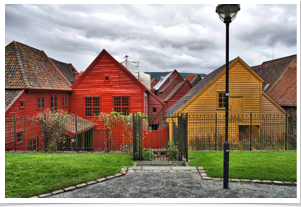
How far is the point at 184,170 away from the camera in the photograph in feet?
25.6

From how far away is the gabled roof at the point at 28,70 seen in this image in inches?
664

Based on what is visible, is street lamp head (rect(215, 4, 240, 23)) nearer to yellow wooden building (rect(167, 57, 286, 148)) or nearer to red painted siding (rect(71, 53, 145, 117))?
yellow wooden building (rect(167, 57, 286, 148))

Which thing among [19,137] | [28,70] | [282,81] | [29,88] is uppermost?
[28,70]

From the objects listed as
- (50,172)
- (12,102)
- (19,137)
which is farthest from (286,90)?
(12,102)

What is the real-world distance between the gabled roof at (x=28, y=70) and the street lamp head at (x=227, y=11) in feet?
52.3

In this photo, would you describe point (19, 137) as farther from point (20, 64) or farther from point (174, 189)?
point (174, 189)

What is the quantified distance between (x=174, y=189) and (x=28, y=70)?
18054mm

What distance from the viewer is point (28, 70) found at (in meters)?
18.4

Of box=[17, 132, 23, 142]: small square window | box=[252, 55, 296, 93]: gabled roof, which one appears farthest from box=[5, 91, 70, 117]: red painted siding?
box=[252, 55, 296, 93]: gabled roof

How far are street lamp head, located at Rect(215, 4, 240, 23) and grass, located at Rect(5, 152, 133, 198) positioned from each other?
6.27 meters

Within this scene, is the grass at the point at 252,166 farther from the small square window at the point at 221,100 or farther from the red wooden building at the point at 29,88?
the red wooden building at the point at 29,88

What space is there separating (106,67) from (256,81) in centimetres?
1445

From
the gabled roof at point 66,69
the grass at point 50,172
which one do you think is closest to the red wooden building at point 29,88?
the gabled roof at point 66,69

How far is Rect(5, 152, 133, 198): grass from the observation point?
19.3ft
